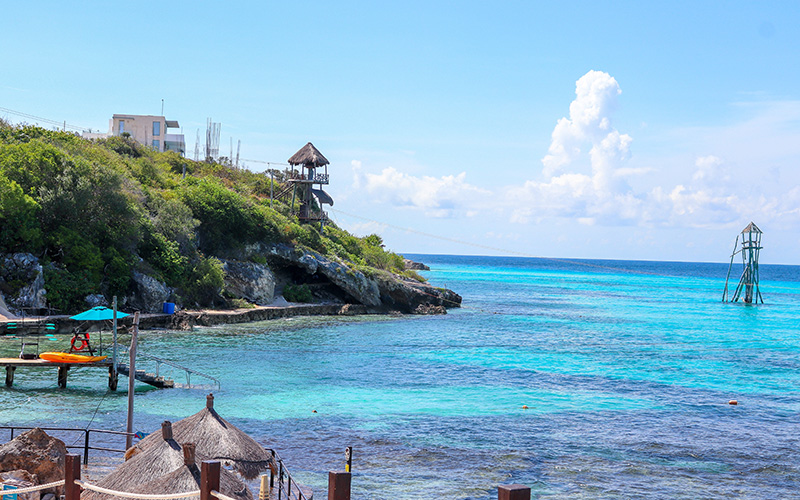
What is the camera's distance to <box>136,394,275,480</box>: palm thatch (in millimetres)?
12523

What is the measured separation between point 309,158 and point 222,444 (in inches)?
2146

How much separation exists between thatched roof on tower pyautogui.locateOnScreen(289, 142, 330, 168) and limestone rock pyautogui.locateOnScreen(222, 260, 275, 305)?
1654 cm

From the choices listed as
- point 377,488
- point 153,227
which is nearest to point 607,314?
point 153,227

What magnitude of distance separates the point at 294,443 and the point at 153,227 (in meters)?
31.7

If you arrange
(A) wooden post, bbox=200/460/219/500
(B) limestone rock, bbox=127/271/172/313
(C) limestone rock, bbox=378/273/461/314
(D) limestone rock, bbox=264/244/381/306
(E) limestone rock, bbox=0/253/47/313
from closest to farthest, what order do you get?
(A) wooden post, bbox=200/460/219/500 → (E) limestone rock, bbox=0/253/47/313 → (B) limestone rock, bbox=127/271/172/313 → (D) limestone rock, bbox=264/244/381/306 → (C) limestone rock, bbox=378/273/461/314

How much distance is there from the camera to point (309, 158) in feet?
215

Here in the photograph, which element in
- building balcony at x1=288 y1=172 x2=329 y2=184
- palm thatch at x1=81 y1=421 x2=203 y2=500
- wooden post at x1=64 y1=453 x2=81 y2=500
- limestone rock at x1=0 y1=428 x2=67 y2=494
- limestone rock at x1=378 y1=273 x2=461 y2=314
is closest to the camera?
wooden post at x1=64 y1=453 x2=81 y2=500

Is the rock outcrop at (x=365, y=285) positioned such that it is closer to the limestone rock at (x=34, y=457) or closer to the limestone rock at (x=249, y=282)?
the limestone rock at (x=249, y=282)

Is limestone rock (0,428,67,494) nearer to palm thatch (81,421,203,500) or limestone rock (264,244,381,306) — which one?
palm thatch (81,421,203,500)

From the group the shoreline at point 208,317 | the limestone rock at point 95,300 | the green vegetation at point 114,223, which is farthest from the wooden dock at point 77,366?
the limestone rock at point 95,300

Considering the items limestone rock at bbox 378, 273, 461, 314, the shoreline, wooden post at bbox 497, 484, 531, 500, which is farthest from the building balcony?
wooden post at bbox 497, 484, 531, 500

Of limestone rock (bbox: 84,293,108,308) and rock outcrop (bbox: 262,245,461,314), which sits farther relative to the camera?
rock outcrop (bbox: 262,245,461,314)

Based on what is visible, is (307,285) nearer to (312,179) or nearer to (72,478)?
(312,179)

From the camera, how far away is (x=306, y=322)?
4806cm
